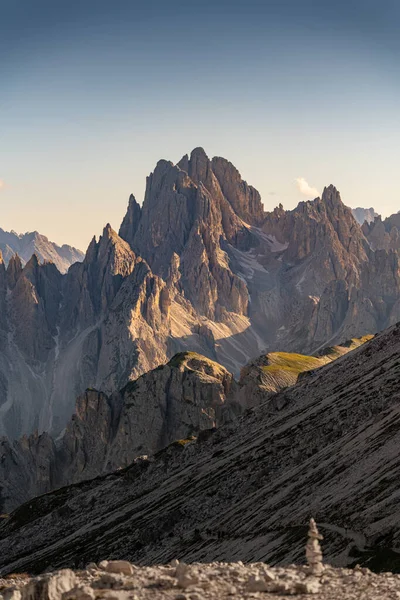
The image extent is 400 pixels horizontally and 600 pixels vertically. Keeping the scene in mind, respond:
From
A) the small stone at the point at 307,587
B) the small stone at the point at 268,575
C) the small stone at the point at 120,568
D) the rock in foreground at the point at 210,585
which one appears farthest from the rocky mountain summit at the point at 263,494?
the small stone at the point at 120,568

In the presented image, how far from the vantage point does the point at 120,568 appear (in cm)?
3120

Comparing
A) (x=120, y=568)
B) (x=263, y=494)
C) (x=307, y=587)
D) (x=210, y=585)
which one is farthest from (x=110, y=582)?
(x=263, y=494)

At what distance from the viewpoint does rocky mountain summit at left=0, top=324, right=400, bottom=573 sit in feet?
207

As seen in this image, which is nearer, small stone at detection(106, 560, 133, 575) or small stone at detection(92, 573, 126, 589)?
small stone at detection(92, 573, 126, 589)

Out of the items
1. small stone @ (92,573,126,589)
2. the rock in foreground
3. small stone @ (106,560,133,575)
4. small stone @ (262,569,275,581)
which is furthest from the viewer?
small stone @ (106,560,133,575)

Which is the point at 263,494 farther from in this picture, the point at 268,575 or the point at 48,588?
the point at 48,588

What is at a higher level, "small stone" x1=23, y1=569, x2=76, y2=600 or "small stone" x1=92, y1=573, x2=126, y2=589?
"small stone" x1=23, y1=569, x2=76, y2=600

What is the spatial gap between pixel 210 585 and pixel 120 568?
210 inches

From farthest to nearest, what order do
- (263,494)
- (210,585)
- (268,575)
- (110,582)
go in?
(263,494) < (110,582) < (268,575) < (210,585)

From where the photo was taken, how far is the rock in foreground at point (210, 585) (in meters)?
26.2

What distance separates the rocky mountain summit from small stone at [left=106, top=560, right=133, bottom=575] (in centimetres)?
1908

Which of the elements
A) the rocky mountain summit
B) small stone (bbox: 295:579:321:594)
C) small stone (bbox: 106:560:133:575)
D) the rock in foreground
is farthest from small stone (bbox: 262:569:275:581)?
the rocky mountain summit

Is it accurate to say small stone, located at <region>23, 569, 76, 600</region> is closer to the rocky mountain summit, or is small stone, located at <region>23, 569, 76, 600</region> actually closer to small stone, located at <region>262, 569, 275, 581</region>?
small stone, located at <region>262, 569, 275, 581</region>

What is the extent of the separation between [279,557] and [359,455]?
989 inches
